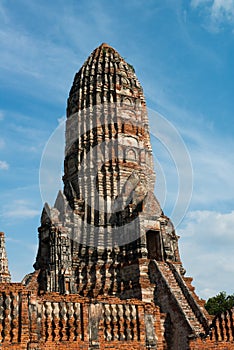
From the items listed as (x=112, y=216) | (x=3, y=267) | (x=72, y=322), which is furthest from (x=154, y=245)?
(x=72, y=322)

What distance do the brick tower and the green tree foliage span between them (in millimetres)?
19327

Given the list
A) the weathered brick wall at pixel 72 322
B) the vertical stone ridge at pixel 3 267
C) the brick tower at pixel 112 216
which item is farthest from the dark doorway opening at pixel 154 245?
the vertical stone ridge at pixel 3 267

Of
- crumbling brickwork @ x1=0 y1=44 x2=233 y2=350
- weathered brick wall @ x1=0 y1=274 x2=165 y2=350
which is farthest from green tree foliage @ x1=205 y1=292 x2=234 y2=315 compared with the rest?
weathered brick wall @ x1=0 y1=274 x2=165 y2=350

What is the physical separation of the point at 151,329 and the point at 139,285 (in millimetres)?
3730

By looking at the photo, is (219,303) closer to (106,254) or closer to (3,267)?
(106,254)

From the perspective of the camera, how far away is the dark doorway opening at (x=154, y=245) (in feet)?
83.2

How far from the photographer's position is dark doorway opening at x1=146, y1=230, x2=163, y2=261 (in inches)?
998

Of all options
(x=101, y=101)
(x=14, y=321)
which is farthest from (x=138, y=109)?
(x=14, y=321)

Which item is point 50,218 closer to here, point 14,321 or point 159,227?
point 159,227

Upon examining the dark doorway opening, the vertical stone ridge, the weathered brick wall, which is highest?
the dark doorway opening

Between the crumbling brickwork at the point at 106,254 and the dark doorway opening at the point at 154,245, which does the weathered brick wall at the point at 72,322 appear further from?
the dark doorway opening at the point at 154,245

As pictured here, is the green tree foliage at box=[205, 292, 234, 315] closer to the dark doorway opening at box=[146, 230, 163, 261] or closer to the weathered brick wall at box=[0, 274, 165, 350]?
the dark doorway opening at box=[146, 230, 163, 261]

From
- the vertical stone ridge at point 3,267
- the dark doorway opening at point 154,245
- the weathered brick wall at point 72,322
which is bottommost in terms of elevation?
the weathered brick wall at point 72,322

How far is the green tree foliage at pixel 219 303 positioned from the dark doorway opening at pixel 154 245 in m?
19.5
